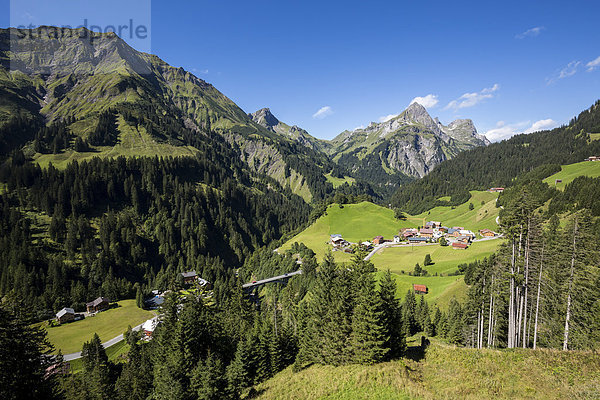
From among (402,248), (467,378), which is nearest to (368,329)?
(467,378)

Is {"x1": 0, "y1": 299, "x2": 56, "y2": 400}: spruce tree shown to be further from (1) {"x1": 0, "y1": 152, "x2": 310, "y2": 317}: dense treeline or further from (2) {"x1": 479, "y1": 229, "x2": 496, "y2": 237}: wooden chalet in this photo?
(2) {"x1": 479, "y1": 229, "x2": 496, "y2": 237}: wooden chalet

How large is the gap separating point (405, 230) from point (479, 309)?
105797 millimetres

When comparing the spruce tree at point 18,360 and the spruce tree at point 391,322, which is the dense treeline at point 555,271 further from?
the spruce tree at point 18,360

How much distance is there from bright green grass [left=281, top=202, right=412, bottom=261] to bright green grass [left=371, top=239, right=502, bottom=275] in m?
21.0

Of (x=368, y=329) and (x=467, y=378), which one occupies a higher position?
(x=368, y=329)

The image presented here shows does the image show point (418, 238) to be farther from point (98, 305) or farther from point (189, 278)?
point (98, 305)

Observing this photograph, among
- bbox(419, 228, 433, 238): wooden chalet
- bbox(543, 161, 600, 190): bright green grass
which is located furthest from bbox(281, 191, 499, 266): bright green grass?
bbox(543, 161, 600, 190): bright green grass

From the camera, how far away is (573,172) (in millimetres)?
155750

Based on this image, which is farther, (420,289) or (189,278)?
(189,278)

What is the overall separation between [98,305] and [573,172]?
811 ft

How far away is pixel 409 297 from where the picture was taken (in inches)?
2692

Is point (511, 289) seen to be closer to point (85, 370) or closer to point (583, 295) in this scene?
point (583, 295)

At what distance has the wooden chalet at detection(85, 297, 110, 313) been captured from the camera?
291 feet

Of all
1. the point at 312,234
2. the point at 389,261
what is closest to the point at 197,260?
the point at 312,234
